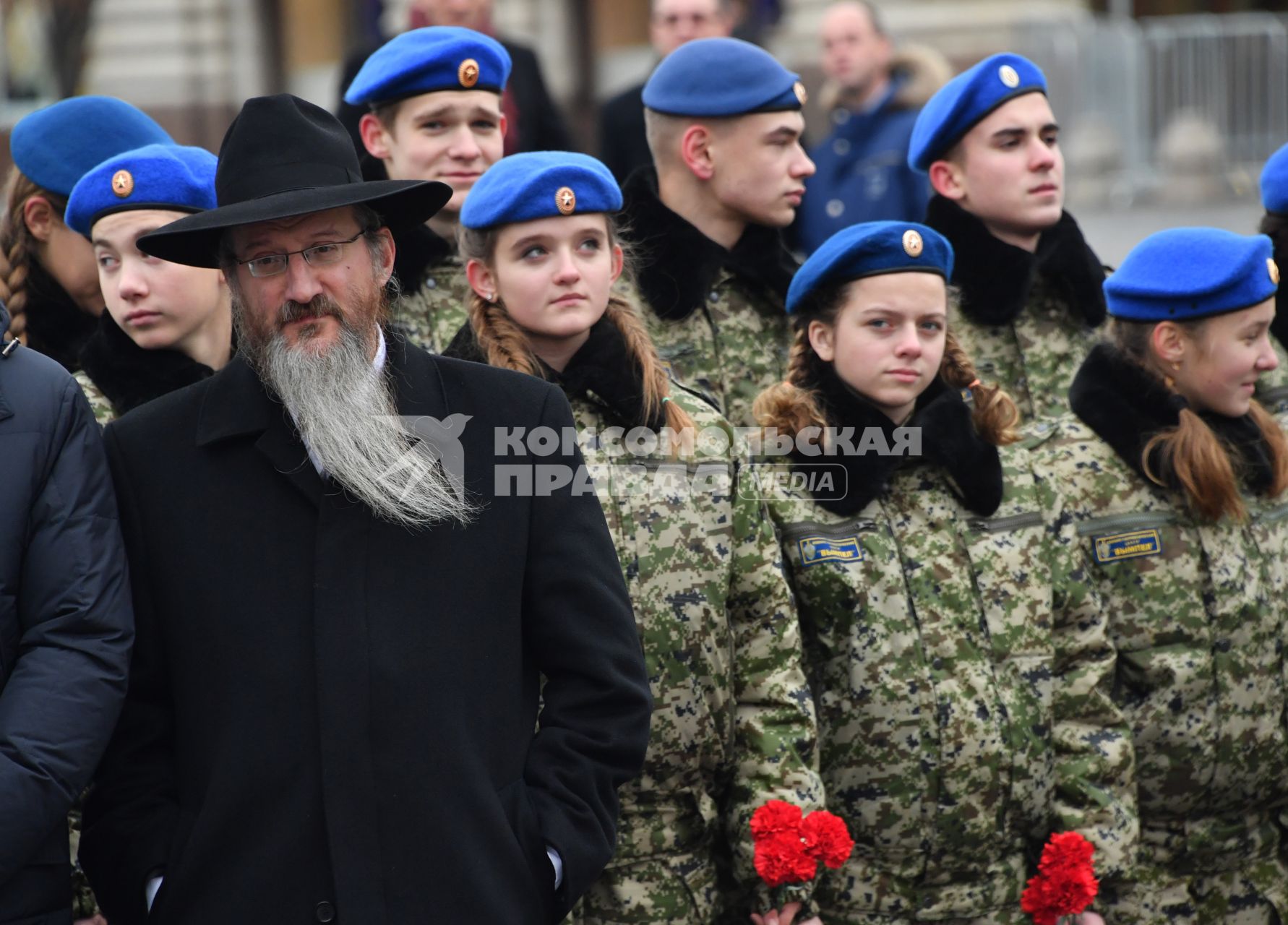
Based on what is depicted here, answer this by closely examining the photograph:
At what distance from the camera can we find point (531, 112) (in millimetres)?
6605

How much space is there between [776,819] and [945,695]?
56 cm

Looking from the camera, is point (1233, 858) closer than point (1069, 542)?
No

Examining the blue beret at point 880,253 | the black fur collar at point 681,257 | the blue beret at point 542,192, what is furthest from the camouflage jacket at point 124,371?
the blue beret at point 880,253

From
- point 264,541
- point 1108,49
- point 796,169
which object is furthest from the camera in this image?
point 1108,49

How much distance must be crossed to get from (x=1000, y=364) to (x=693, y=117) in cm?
117

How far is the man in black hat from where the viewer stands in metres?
2.72

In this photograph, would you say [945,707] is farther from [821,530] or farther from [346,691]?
[346,691]

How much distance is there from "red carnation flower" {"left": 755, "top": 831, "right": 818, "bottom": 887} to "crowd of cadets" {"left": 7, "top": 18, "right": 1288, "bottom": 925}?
10 centimetres

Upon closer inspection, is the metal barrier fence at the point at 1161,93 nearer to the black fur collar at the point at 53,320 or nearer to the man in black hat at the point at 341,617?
the black fur collar at the point at 53,320

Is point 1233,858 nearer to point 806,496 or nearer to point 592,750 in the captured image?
point 806,496

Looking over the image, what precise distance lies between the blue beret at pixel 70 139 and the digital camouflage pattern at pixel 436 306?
79 cm

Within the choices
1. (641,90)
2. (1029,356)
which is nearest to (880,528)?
(1029,356)

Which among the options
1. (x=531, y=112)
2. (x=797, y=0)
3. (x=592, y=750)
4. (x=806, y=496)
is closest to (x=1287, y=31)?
(x=797, y=0)

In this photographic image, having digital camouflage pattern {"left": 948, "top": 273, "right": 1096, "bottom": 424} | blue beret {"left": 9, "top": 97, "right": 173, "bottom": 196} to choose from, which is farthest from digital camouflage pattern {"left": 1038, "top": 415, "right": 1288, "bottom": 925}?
blue beret {"left": 9, "top": 97, "right": 173, "bottom": 196}
